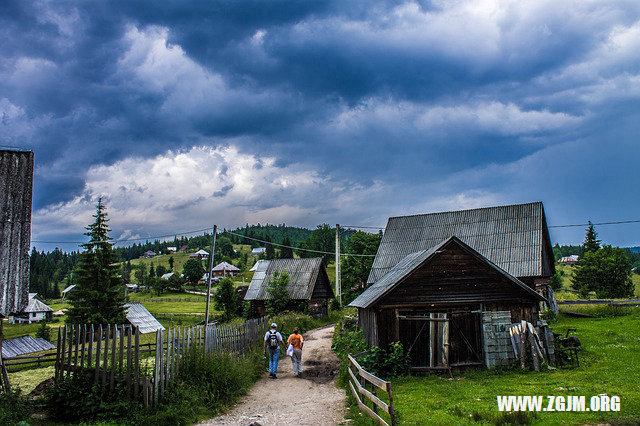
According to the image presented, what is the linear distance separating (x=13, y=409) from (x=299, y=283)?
33.3 meters

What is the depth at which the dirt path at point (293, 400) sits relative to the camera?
1139 centimetres

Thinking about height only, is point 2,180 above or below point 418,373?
above

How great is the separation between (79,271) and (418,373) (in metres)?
34.1

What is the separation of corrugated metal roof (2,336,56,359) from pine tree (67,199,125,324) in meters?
4.24

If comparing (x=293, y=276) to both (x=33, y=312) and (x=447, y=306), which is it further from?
(x=33, y=312)

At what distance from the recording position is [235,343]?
18.2m

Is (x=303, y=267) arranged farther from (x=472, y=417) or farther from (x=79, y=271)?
(x=472, y=417)

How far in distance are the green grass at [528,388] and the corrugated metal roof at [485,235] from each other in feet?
36.5

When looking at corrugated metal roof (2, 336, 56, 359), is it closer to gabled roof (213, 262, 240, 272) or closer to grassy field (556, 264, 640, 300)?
grassy field (556, 264, 640, 300)

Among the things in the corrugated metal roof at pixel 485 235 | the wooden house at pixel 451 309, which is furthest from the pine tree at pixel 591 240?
the wooden house at pixel 451 309

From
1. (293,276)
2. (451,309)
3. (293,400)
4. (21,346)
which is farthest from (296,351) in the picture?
(293,276)

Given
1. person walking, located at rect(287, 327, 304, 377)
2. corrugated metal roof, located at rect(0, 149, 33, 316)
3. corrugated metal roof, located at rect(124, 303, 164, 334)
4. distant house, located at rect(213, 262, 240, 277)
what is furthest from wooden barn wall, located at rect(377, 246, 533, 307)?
distant house, located at rect(213, 262, 240, 277)

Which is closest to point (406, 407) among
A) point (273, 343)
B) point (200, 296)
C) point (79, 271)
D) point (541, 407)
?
point (541, 407)

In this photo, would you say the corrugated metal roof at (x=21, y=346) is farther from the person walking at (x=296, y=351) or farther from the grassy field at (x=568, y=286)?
the grassy field at (x=568, y=286)
